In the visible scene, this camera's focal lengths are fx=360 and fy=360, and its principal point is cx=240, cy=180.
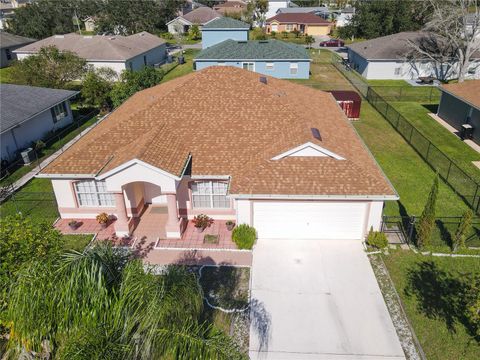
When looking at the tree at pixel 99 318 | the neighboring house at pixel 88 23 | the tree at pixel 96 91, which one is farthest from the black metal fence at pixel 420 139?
the neighboring house at pixel 88 23

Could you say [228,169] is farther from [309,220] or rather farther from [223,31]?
[223,31]

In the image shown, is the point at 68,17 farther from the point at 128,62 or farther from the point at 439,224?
the point at 439,224

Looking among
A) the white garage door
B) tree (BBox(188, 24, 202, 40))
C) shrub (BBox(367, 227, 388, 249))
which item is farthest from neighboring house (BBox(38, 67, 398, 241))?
tree (BBox(188, 24, 202, 40))

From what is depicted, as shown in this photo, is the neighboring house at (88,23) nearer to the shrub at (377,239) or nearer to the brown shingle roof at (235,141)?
the brown shingle roof at (235,141)

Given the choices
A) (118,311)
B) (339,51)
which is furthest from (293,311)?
(339,51)

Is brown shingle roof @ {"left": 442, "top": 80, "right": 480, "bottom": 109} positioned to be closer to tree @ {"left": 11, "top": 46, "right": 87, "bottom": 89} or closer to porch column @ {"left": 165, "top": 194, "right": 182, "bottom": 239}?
porch column @ {"left": 165, "top": 194, "right": 182, "bottom": 239}

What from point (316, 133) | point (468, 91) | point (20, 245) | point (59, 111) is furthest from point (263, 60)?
point (20, 245)
